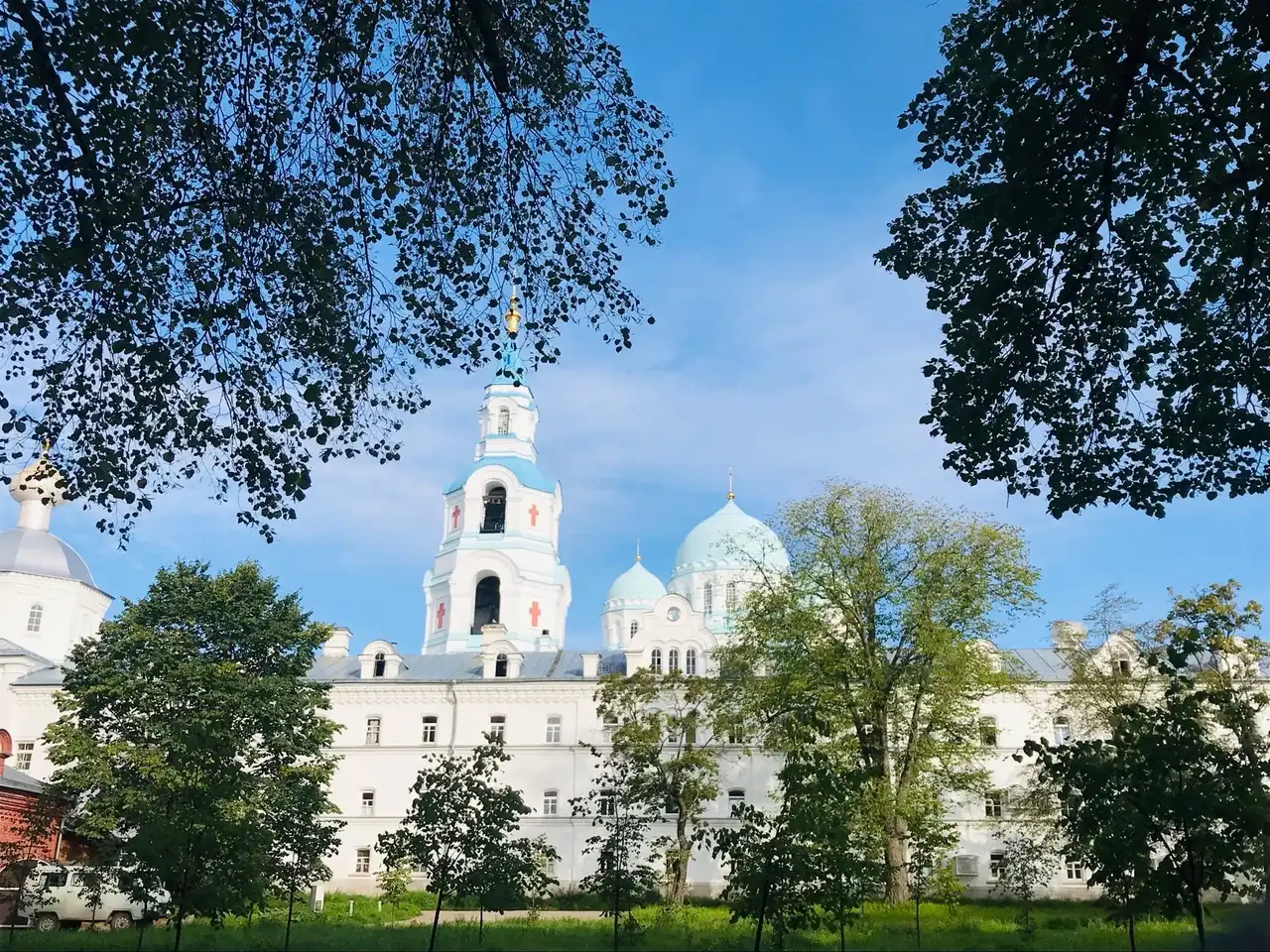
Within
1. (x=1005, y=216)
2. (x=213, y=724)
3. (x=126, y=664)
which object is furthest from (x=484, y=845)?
(x=126, y=664)

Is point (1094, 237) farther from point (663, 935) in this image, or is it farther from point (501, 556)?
point (501, 556)

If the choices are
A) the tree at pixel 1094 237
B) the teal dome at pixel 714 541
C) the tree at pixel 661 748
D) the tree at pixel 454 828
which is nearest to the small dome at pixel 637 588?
the teal dome at pixel 714 541

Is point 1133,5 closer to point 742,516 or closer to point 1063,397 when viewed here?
point 1063,397

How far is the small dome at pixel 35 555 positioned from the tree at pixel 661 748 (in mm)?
28826

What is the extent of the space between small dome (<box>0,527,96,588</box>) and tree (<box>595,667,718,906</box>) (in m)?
28.8

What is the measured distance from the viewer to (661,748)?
35.6 metres

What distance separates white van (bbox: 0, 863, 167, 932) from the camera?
26.9m

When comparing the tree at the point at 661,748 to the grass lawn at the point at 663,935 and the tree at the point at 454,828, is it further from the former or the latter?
the tree at the point at 454,828

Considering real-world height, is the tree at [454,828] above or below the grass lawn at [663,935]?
above

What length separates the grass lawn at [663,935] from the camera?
1941 centimetres

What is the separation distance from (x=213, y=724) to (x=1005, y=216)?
64.1ft

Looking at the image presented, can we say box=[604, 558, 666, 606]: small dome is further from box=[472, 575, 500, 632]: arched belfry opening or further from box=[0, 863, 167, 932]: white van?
box=[0, 863, 167, 932]: white van

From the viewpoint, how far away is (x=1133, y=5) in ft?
31.7

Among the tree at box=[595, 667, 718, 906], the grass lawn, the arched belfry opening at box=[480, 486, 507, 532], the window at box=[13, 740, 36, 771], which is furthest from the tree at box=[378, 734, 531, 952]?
the arched belfry opening at box=[480, 486, 507, 532]
